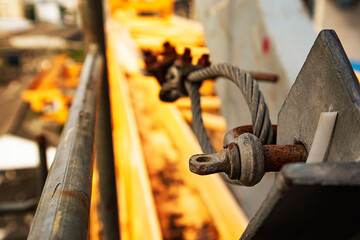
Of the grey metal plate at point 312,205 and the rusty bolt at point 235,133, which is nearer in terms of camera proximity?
the grey metal plate at point 312,205

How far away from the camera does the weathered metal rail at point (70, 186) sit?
15.2 inches

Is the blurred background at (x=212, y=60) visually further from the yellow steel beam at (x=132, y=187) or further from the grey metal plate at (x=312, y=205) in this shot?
the grey metal plate at (x=312, y=205)

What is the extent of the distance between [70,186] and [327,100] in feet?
1.22

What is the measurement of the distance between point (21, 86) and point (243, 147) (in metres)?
14.3

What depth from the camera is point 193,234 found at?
1853 mm

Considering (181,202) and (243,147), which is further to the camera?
(181,202)

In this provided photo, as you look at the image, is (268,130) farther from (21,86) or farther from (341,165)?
(21,86)

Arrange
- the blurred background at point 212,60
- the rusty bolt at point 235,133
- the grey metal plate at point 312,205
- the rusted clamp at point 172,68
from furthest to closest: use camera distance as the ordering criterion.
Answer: the blurred background at point 212,60 → the rusted clamp at point 172,68 → the rusty bolt at point 235,133 → the grey metal plate at point 312,205

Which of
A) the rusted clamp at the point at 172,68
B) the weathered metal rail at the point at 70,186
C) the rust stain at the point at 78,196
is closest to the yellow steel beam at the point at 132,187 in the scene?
the rusted clamp at the point at 172,68

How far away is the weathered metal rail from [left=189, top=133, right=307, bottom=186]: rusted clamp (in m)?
0.17

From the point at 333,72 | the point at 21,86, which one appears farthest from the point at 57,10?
the point at 333,72

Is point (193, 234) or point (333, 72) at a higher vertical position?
point (333, 72)

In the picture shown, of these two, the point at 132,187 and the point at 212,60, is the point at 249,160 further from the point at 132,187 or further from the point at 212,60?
the point at 212,60

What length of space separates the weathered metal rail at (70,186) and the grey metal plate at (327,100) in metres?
0.33
